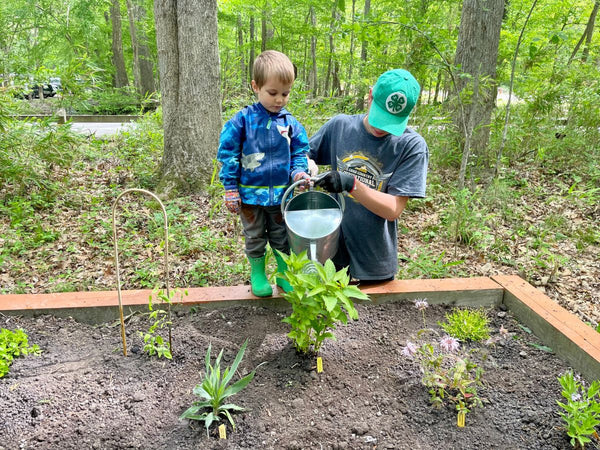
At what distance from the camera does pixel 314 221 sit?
1713 mm

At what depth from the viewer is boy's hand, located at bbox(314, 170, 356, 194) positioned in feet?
5.49

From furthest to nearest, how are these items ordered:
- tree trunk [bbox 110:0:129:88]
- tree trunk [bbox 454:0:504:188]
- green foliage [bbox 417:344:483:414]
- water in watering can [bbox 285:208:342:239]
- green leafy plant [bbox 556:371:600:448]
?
tree trunk [bbox 110:0:129:88], tree trunk [bbox 454:0:504:188], water in watering can [bbox 285:208:342:239], green foliage [bbox 417:344:483:414], green leafy plant [bbox 556:371:600:448]

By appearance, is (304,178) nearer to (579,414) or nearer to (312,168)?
(312,168)

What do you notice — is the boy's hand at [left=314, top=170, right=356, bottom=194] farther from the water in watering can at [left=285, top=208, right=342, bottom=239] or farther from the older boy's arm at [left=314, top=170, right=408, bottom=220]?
the water in watering can at [left=285, top=208, right=342, bottom=239]

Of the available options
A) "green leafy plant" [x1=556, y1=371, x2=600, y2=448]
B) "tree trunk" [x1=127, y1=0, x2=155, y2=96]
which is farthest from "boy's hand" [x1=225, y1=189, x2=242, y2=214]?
"tree trunk" [x1=127, y1=0, x2=155, y2=96]

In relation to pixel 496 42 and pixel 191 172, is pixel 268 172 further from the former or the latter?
pixel 496 42

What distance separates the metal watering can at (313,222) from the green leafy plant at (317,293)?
81mm

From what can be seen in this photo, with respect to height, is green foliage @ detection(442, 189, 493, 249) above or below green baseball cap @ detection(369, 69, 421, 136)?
below

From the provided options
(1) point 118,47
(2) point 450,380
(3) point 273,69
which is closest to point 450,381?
(2) point 450,380

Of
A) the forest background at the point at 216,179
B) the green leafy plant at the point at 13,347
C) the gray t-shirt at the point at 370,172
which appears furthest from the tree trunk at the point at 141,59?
the green leafy plant at the point at 13,347

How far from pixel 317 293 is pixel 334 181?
0.48 meters

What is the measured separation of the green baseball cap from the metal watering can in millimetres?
425

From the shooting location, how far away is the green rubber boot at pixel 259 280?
2.10 meters

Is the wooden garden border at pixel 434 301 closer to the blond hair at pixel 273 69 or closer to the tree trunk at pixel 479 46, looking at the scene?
the blond hair at pixel 273 69
